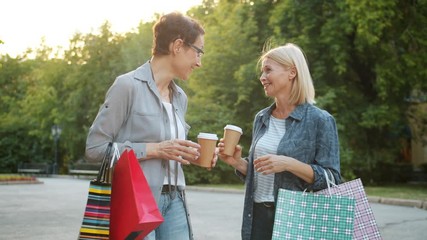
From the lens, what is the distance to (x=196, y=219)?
37.5 ft

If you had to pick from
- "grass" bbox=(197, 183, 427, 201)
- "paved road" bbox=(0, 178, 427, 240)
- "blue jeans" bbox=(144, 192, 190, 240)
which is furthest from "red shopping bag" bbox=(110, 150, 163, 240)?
"grass" bbox=(197, 183, 427, 201)

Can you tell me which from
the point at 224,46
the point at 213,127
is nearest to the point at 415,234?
Answer: the point at 213,127

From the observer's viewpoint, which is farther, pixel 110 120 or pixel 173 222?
pixel 173 222

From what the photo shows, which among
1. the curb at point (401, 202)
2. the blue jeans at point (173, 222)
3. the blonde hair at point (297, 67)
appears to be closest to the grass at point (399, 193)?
the curb at point (401, 202)

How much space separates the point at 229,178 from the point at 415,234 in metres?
15.5

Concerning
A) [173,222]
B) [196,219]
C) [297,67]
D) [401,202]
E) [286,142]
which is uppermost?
[297,67]

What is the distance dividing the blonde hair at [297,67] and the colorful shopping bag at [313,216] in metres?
0.74

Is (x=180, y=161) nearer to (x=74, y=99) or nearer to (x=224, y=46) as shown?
(x=224, y=46)

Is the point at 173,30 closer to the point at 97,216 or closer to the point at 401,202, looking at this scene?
the point at 97,216

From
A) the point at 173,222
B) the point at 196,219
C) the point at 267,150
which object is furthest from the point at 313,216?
the point at 196,219

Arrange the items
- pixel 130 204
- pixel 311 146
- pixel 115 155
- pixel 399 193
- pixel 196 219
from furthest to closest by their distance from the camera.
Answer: pixel 399 193, pixel 196 219, pixel 311 146, pixel 115 155, pixel 130 204

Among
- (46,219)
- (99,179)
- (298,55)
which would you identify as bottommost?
(46,219)

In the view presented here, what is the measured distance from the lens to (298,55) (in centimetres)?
350

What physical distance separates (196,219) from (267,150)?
819 centimetres
